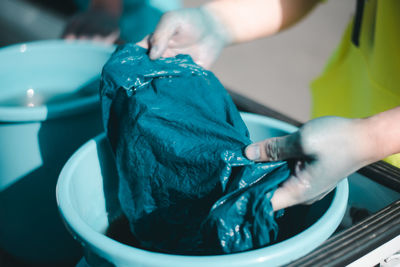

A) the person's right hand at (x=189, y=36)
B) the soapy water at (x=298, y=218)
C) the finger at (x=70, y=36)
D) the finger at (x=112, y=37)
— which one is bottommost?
Answer: the soapy water at (x=298, y=218)

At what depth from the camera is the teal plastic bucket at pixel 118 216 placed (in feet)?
1.57

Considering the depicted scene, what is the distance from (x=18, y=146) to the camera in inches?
30.3

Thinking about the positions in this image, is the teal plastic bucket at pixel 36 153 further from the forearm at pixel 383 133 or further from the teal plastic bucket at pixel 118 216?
the forearm at pixel 383 133

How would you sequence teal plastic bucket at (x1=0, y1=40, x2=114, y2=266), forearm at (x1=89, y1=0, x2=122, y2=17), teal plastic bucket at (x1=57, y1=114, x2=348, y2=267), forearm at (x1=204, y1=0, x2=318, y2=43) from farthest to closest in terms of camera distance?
forearm at (x1=89, y1=0, x2=122, y2=17)
forearm at (x1=204, y1=0, x2=318, y2=43)
teal plastic bucket at (x1=0, y1=40, x2=114, y2=266)
teal plastic bucket at (x1=57, y1=114, x2=348, y2=267)

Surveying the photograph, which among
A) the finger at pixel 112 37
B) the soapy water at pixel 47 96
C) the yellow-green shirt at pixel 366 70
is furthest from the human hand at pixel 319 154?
the finger at pixel 112 37

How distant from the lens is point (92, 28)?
144 centimetres

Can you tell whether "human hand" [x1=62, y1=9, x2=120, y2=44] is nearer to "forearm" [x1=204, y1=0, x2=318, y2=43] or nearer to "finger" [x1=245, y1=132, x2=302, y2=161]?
"forearm" [x1=204, y1=0, x2=318, y2=43]

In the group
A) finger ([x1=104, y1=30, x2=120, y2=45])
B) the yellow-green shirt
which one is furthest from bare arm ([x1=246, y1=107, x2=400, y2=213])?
finger ([x1=104, y1=30, x2=120, y2=45])

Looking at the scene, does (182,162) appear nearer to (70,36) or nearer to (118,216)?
(118,216)

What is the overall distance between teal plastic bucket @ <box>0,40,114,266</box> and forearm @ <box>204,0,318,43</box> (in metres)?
0.27

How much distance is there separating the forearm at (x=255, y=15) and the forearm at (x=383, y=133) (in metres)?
0.43

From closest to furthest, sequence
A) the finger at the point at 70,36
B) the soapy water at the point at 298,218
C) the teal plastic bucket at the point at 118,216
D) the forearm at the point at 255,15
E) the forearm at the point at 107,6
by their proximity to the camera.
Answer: the teal plastic bucket at the point at 118,216 < the soapy water at the point at 298,218 < the forearm at the point at 255,15 < the finger at the point at 70,36 < the forearm at the point at 107,6

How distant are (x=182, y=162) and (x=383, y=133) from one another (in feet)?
0.91

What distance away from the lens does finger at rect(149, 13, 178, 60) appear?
0.77 metres
